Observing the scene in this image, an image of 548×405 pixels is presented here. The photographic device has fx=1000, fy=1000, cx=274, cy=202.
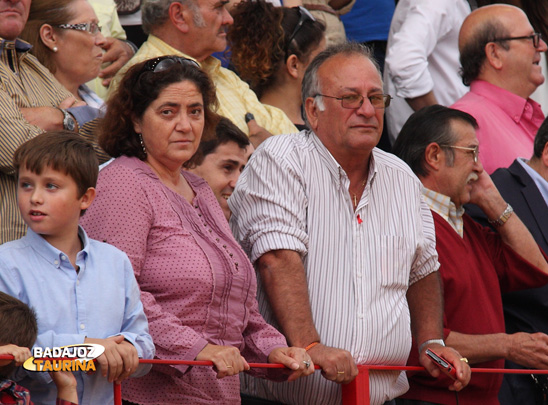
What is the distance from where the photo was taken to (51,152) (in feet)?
10.8

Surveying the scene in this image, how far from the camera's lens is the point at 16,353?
2863 mm

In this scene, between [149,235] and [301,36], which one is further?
[301,36]

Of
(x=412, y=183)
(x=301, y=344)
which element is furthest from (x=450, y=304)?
(x=301, y=344)

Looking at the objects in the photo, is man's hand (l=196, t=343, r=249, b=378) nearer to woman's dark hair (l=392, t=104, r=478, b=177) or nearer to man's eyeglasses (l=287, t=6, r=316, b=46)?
woman's dark hair (l=392, t=104, r=478, b=177)

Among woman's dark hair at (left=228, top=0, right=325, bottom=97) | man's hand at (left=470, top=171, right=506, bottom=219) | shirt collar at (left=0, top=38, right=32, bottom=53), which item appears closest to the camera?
shirt collar at (left=0, top=38, right=32, bottom=53)

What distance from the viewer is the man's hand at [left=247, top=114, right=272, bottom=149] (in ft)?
18.0

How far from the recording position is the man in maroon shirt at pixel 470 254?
4590 millimetres

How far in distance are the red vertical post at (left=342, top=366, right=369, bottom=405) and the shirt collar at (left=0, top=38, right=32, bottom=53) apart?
1.96m

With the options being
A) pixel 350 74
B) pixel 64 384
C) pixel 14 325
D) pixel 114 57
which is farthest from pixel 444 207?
pixel 14 325

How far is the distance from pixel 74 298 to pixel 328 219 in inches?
52.4

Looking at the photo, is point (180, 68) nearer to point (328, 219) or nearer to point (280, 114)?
point (328, 219)

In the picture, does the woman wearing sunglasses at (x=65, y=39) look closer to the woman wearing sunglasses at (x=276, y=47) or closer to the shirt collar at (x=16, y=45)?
the shirt collar at (x=16, y=45)

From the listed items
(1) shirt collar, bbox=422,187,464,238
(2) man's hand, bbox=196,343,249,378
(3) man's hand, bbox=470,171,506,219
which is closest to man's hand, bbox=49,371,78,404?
(2) man's hand, bbox=196,343,249,378

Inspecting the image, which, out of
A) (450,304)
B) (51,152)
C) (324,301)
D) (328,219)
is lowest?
(450,304)
